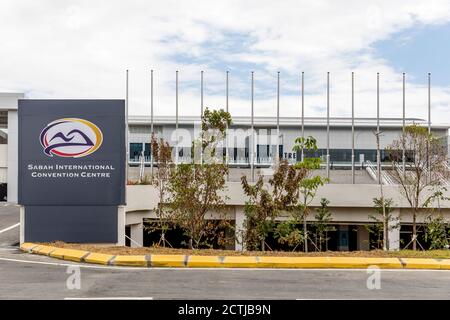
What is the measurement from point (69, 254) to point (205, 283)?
183 inches

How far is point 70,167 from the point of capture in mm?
16547

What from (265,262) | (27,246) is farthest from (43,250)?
(265,262)

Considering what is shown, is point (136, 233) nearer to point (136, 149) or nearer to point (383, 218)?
point (383, 218)

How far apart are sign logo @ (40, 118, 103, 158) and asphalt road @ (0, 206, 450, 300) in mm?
4200

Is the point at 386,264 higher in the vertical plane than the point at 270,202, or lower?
lower

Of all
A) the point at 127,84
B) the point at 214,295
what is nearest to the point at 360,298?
the point at 214,295

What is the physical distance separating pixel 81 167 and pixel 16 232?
4651 mm

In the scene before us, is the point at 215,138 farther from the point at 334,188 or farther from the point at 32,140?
the point at 334,188

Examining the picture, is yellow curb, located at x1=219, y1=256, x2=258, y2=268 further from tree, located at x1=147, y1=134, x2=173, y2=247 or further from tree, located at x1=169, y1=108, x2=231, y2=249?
tree, located at x1=147, y1=134, x2=173, y2=247

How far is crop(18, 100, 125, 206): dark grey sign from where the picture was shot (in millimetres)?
16516

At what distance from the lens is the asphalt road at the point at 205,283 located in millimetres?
9852

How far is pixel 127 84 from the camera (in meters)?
28.9

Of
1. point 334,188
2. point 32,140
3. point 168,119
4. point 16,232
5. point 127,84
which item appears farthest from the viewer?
point 168,119

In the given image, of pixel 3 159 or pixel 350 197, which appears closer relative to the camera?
pixel 350 197
